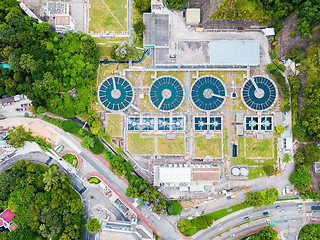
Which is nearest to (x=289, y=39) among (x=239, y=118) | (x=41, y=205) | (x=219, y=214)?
(x=239, y=118)

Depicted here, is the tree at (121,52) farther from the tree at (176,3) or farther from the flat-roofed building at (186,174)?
the flat-roofed building at (186,174)

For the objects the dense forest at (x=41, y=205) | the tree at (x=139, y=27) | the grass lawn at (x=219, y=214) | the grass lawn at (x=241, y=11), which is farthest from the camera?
the grass lawn at (x=219, y=214)

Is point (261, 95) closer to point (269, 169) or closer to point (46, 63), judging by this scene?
point (269, 169)

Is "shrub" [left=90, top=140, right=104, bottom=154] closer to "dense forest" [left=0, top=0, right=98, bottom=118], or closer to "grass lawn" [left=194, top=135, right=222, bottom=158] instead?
"dense forest" [left=0, top=0, right=98, bottom=118]

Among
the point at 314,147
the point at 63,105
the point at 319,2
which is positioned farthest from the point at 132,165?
the point at 319,2

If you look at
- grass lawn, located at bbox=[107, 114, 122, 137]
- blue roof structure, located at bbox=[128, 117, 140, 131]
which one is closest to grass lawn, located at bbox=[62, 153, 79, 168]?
grass lawn, located at bbox=[107, 114, 122, 137]

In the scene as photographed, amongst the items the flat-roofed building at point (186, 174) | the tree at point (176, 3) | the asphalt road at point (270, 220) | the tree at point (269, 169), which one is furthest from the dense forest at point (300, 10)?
the asphalt road at point (270, 220)
